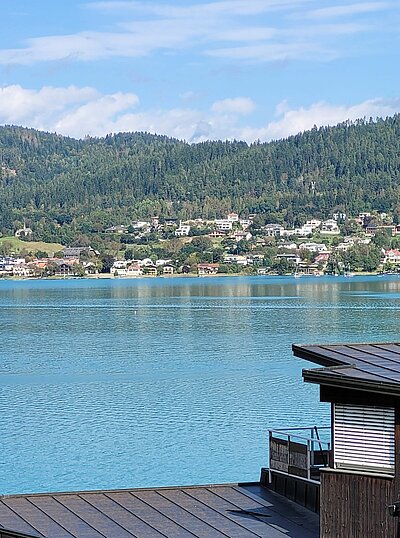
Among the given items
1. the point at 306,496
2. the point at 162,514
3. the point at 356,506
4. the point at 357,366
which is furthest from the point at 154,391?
the point at 356,506

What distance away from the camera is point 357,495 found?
11922 millimetres

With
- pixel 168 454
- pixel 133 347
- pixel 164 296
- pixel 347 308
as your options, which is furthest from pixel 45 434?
pixel 164 296

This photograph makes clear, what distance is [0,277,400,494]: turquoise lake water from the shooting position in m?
27.8

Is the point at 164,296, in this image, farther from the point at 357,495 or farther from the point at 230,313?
the point at 357,495

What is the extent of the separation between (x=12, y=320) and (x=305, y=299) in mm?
36332

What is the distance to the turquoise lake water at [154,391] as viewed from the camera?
91.3ft

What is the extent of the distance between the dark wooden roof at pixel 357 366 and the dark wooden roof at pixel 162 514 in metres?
2.14

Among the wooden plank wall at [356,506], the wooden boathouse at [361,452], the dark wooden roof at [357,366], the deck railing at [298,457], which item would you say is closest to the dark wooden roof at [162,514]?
the deck railing at [298,457]

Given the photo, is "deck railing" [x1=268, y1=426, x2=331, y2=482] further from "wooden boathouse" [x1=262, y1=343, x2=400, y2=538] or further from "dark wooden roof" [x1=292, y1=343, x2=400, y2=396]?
"wooden boathouse" [x1=262, y1=343, x2=400, y2=538]

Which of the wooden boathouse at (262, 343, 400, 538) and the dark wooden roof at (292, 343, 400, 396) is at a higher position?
the dark wooden roof at (292, 343, 400, 396)

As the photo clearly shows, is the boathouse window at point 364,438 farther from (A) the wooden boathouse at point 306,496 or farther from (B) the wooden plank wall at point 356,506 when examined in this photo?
(B) the wooden plank wall at point 356,506

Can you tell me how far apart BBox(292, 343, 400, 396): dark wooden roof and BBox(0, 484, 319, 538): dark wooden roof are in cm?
214

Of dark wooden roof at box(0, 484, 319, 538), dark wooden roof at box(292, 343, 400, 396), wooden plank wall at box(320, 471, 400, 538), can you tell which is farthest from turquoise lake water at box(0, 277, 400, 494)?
wooden plank wall at box(320, 471, 400, 538)

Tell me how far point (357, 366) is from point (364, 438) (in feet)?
3.04
